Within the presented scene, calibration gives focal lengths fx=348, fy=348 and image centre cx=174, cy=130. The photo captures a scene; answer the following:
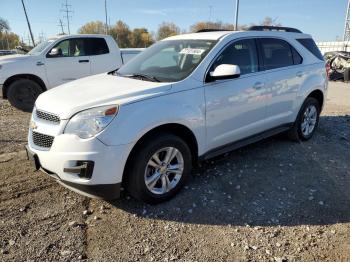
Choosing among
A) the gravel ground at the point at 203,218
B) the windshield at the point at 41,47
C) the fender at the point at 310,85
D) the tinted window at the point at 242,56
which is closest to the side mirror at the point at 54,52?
the windshield at the point at 41,47

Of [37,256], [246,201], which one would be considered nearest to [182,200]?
[246,201]

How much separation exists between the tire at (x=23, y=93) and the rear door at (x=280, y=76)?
6157mm

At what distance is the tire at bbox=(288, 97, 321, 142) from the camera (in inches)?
224

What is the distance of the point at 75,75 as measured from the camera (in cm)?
926

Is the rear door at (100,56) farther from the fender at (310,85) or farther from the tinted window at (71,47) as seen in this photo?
the fender at (310,85)

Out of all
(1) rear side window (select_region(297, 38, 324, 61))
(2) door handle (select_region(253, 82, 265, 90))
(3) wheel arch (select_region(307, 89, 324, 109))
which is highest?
(1) rear side window (select_region(297, 38, 324, 61))

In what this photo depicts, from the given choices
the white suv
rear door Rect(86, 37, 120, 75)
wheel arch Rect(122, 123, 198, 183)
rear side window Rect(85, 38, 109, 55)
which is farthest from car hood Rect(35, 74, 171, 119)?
rear side window Rect(85, 38, 109, 55)

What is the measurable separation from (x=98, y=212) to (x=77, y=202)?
34 cm

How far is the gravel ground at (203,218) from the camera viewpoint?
3.07 meters

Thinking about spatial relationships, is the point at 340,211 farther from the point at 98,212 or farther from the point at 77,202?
the point at 77,202

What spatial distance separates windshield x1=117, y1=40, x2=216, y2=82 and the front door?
0.81 ft

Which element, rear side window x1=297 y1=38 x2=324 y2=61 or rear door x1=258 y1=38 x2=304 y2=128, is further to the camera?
rear side window x1=297 y1=38 x2=324 y2=61

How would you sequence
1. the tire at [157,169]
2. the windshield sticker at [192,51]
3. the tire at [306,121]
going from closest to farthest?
the tire at [157,169], the windshield sticker at [192,51], the tire at [306,121]

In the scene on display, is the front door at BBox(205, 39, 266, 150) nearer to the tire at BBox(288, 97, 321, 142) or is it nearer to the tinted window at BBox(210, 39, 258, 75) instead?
the tinted window at BBox(210, 39, 258, 75)
